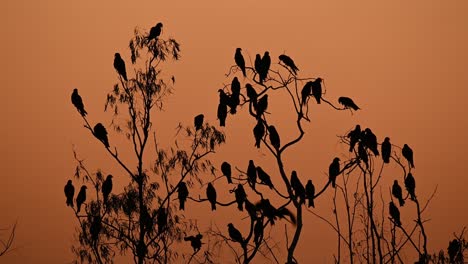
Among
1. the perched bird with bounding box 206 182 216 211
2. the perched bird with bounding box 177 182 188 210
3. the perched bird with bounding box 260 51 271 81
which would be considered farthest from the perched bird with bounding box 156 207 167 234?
the perched bird with bounding box 260 51 271 81

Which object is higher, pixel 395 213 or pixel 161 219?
pixel 161 219

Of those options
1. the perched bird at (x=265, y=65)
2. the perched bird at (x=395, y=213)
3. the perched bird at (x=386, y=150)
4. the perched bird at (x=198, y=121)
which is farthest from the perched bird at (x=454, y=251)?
the perched bird at (x=198, y=121)

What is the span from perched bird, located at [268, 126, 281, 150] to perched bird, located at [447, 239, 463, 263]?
242 cm

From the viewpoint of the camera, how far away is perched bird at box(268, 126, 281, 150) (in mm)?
7543

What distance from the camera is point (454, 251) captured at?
316 inches

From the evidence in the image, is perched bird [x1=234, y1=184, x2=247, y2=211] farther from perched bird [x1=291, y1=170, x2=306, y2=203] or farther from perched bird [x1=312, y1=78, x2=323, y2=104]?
perched bird [x1=312, y1=78, x2=323, y2=104]

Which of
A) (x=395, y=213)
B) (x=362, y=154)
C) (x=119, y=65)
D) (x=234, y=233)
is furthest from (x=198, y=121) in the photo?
(x=395, y=213)

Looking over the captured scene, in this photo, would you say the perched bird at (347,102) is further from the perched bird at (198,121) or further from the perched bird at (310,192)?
the perched bird at (198,121)

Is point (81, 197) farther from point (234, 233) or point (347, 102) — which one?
point (347, 102)

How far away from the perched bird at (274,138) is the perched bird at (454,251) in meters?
2.42

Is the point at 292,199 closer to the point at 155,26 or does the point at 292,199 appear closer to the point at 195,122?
the point at 195,122

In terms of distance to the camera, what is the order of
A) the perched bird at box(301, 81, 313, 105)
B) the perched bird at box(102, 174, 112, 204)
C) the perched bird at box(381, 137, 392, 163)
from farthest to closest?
the perched bird at box(102, 174, 112, 204) < the perched bird at box(381, 137, 392, 163) < the perched bird at box(301, 81, 313, 105)

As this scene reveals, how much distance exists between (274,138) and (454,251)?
8.33 ft

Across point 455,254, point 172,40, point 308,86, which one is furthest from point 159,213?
point 455,254
